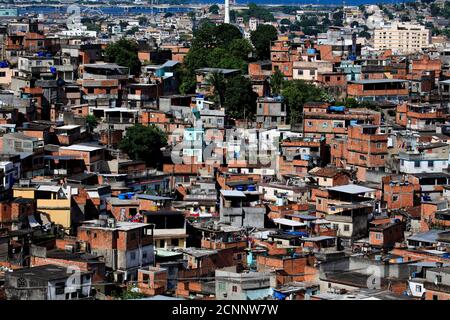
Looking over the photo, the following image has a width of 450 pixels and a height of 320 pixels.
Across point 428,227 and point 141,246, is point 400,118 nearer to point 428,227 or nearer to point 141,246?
point 428,227

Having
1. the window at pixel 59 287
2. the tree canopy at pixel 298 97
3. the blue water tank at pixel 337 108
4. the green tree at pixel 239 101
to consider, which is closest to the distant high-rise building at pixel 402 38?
the tree canopy at pixel 298 97

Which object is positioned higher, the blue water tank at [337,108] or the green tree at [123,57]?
the green tree at [123,57]

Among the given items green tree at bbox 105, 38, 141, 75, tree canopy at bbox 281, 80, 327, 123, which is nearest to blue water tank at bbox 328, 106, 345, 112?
tree canopy at bbox 281, 80, 327, 123

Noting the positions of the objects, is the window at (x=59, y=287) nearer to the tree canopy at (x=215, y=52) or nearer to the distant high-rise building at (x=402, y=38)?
the tree canopy at (x=215, y=52)

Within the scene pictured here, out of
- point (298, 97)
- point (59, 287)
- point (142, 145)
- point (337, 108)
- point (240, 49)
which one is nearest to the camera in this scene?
point (59, 287)

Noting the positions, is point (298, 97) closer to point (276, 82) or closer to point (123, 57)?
point (276, 82)

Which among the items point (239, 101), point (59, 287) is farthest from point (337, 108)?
point (59, 287)

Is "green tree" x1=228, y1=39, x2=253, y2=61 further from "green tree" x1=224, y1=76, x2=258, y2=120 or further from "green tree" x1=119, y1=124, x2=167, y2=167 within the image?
"green tree" x1=119, y1=124, x2=167, y2=167
